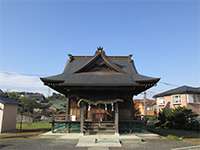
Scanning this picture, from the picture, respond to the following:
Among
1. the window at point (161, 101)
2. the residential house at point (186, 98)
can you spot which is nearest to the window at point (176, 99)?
the residential house at point (186, 98)

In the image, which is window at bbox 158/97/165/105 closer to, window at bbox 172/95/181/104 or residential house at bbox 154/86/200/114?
residential house at bbox 154/86/200/114

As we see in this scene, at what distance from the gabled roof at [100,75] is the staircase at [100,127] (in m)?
3.11

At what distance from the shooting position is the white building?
61.8ft

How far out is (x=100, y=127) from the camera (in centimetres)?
1683

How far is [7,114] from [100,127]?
8796 mm

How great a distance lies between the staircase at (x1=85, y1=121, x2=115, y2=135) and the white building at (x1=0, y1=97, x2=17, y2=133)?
7.53 metres

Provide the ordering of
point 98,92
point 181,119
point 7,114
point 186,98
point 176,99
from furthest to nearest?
point 176,99 < point 186,98 < point 181,119 < point 7,114 < point 98,92

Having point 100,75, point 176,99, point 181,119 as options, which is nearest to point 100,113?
point 100,75

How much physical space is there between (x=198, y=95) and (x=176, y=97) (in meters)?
3.60

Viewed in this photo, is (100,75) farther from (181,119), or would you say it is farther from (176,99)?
(176,99)

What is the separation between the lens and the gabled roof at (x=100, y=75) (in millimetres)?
16531

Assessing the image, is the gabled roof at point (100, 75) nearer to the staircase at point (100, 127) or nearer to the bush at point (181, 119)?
the staircase at point (100, 127)

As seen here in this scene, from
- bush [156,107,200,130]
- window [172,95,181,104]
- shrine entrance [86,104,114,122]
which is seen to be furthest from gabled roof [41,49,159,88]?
window [172,95,181,104]

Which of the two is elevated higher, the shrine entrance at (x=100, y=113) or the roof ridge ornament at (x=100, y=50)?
the roof ridge ornament at (x=100, y=50)
